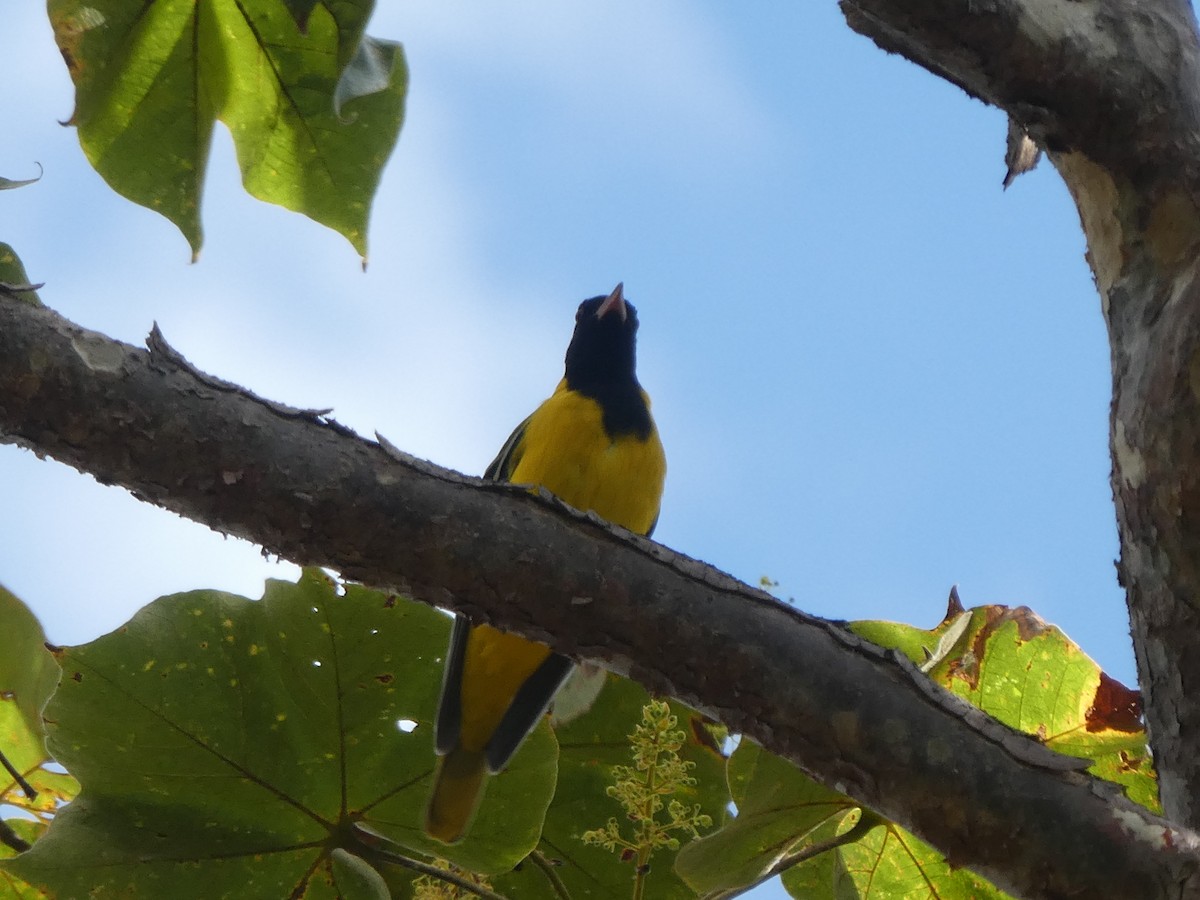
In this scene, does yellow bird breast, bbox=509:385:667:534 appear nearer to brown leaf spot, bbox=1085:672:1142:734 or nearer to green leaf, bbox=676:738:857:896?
green leaf, bbox=676:738:857:896

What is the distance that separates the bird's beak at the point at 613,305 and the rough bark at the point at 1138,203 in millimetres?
2356

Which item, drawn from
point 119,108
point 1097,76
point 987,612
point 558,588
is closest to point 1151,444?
point 987,612

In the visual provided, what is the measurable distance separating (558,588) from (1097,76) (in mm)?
1198

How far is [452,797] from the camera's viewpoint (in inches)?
81.7

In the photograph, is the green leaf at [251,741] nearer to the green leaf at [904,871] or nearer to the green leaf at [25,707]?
the green leaf at [25,707]

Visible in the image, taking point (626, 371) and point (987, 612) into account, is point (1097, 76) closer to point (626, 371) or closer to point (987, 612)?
point (987, 612)

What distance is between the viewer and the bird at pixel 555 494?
83.3 inches

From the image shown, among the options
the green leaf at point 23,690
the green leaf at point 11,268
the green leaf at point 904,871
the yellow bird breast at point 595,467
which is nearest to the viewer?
the green leaf at point 11,268

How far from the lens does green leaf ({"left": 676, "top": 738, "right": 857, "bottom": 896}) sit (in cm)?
185

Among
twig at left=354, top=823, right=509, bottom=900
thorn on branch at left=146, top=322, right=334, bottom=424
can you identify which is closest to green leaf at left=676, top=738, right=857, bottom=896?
twig at left=354, top=823, right=509, bottom=900

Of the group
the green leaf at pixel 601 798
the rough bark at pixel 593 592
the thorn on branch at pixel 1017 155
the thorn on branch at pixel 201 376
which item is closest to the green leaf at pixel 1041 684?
the green leaf at pixel 601 798

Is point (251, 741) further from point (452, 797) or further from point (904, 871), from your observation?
point (904, 871)

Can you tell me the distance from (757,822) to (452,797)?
0.55m

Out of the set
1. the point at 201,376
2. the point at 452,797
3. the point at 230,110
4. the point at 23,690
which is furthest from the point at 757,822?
the point at 230,110
